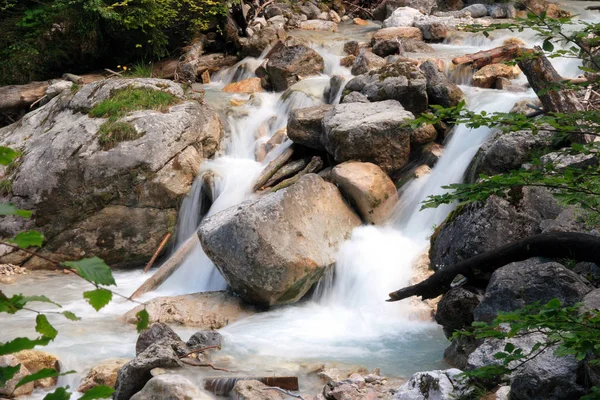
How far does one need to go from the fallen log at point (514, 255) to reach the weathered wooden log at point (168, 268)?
3842mm

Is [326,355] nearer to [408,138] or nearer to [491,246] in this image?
[491,246]

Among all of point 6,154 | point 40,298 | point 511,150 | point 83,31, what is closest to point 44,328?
point 40,298

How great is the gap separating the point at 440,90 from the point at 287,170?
2438 mm

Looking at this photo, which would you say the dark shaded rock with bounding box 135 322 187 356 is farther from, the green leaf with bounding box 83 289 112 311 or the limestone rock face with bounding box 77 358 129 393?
the green leaf with bounding box 83 289 112 311

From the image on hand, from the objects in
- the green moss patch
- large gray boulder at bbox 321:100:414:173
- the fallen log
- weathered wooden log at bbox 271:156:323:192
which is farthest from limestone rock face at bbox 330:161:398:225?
the green moss patch

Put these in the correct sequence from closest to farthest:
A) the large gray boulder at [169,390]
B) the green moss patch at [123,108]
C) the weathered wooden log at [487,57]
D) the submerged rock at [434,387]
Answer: the submerged rock at [434,387] < the large gray boulder at [169,390] < the green moss patch at [123,108] < the weathered wooden log at [487,57]

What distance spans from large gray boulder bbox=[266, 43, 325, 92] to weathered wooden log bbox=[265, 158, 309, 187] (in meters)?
3.45

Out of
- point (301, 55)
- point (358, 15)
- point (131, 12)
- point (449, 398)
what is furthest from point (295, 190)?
point (358, 15)

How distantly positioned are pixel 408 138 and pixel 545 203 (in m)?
3.07

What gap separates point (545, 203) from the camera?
650 centimetres

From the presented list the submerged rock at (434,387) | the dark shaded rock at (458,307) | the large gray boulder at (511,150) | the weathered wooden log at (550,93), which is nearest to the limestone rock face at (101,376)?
the submerged rock at (434,387)

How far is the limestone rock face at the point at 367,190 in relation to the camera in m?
8.84

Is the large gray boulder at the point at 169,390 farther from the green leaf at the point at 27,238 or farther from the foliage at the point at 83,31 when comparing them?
the foliage at the point at 83,31

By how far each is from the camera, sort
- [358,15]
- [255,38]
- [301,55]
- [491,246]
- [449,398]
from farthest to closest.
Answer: [358,15] → [255,38] → [301,55] → [491,246] → [449,398]
